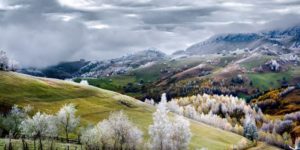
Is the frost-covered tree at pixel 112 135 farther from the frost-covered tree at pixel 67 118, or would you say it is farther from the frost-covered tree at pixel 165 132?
the frost-covered tree at pixel 67 118

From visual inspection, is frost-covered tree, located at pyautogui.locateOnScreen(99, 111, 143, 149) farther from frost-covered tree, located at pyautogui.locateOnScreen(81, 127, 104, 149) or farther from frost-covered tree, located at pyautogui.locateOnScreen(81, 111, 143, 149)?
frost-covered tree, located at pyautogui.locateOnScreen(81, 127, 104, 149)

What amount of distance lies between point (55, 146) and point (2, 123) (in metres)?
31.4

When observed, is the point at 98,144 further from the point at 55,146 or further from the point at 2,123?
the point at 2,123

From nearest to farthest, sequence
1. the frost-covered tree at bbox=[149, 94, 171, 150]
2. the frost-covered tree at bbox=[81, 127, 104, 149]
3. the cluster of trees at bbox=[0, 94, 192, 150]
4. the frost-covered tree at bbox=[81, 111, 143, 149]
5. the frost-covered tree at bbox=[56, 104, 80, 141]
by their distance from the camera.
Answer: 1. the frost-covered tree at bbox=[149, 94, 171, 150]
2. the cluster of trees at bbox=[0, 94, 192, 150]
3. the frost-covered tree at bbox=[81, 127, 104, 149]
4. the frost-covered tree at bbox=[81, 111, 143, 149]
5. the frost-covered tree at bbox=[56, 104, 80, 141]

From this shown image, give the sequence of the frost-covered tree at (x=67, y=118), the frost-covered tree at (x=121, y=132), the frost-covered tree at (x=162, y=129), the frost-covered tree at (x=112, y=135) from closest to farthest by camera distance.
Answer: the frost-covered tree at (x=162, y=129) < the frost-covered tree at (x=112, y=135) < the frost-covered tree at (x=121, y=132) < the frost-covered tree at (x=67, y=118)

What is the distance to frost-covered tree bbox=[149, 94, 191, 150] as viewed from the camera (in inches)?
5340

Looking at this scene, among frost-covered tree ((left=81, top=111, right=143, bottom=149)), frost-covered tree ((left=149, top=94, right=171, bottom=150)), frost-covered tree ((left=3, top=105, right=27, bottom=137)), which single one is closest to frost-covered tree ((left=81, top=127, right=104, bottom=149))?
frost-covered tree ((left=81, top=111, right=143, bottom=149))

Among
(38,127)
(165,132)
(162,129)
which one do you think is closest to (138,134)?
(162,129)

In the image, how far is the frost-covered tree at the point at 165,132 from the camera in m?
136

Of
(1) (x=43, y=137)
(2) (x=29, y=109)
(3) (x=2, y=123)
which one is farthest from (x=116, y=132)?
(2) (x=29, y=109)

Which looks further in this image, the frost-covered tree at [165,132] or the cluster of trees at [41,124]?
the cluster of trees at [41,124]

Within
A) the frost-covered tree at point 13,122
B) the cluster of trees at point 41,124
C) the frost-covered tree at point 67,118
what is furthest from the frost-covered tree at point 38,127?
the frost-covered tree at point 13,122

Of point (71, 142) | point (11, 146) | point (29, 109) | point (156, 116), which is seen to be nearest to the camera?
point (11, 146)

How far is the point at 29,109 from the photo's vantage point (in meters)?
189
